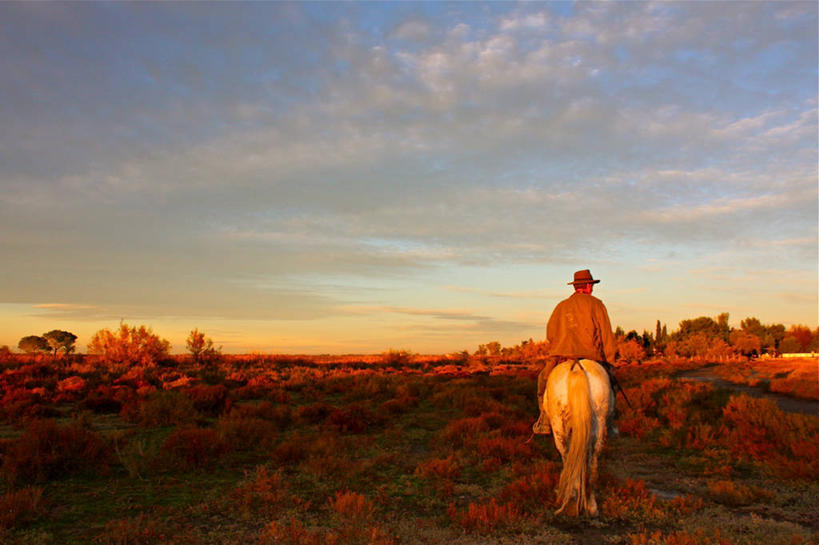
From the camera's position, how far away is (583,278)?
23.0 feet

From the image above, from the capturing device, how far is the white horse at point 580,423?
6262mm

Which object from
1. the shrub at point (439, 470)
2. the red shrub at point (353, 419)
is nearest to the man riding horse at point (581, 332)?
the shrub at point (439, 470)

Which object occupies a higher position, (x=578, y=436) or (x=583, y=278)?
(x=583, y=278)

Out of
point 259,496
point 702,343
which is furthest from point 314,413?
point 702,343

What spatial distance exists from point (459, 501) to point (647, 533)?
254cm

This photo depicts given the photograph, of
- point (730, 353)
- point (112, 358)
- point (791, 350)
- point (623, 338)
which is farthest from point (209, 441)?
point (791, 350)

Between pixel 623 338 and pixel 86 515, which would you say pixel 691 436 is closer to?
pixel 86 515

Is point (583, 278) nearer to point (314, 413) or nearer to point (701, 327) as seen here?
point (314, 413)

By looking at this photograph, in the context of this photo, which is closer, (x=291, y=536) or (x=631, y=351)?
(x=291, y=536)

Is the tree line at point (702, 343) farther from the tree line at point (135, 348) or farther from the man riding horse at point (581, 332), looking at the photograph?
the man riding horse at point (581, 332)

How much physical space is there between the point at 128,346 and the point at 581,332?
27244 mm

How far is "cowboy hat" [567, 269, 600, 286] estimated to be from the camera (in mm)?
6996

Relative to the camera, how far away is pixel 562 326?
266 inches

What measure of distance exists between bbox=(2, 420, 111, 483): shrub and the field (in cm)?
3
